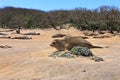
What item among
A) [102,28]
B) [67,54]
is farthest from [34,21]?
[67,54]

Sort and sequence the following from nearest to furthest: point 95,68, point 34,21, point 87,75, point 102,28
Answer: point 87,75, point 95,68, point 102,28, point 34,21

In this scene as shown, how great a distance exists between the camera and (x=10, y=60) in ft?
44.0

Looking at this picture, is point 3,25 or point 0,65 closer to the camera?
point 0,65

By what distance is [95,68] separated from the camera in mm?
10977

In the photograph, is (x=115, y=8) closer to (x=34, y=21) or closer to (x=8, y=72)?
(x=34, y=21)

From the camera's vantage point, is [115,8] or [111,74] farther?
[115,8]

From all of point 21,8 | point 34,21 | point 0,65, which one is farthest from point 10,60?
point 21,8

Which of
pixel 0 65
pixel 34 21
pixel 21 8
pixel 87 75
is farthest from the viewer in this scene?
pixel 21 8

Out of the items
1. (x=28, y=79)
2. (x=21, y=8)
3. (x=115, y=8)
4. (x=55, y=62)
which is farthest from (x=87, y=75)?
(x=21, y=8)

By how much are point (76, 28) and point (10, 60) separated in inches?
859

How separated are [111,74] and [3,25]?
123 feet

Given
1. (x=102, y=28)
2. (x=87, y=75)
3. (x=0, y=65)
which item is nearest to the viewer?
(x=87, y=75)

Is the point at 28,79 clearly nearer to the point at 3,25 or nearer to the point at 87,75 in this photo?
the point at 87,75

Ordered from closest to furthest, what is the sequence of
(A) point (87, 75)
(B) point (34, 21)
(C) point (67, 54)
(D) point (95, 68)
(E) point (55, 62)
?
(A) point (87, 75)
(D) point (95, 68)
(E) point (55, 62)
(C) point (67, 54)
(B) point (34, 21)
